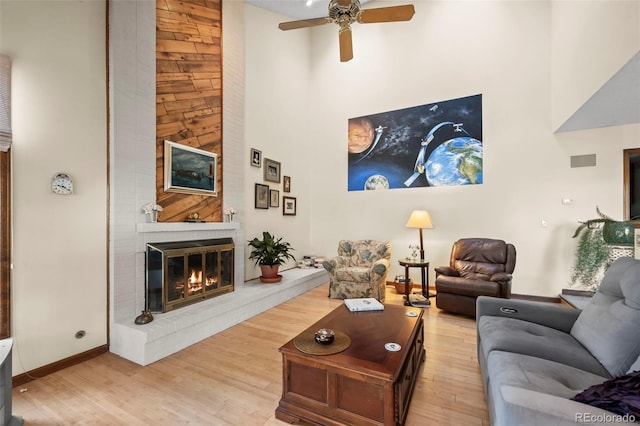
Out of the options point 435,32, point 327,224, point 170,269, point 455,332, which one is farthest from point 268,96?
point 455,332

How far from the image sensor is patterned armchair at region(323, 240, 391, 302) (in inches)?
164

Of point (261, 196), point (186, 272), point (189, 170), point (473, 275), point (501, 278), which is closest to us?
point (186, 272)

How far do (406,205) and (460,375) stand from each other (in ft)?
10.5

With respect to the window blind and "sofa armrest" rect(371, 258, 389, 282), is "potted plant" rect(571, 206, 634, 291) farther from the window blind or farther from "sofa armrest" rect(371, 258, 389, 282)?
the window blind

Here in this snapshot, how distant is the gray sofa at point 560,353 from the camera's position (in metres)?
0.96

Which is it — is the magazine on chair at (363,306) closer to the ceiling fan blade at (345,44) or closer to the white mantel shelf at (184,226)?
the white mantel shelf at (184,226)

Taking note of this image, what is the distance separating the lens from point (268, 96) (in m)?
5.04

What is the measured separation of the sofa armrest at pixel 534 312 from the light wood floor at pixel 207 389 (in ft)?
1.76

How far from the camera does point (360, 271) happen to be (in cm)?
423

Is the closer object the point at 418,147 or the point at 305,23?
the point at 305,23

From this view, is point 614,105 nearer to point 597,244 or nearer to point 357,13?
point 597,244

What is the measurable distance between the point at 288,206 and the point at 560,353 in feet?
14.7

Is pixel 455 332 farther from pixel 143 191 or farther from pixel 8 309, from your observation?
pixel 8 309

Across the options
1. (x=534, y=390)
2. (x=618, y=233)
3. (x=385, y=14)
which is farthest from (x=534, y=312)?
(x=385, y=14)
